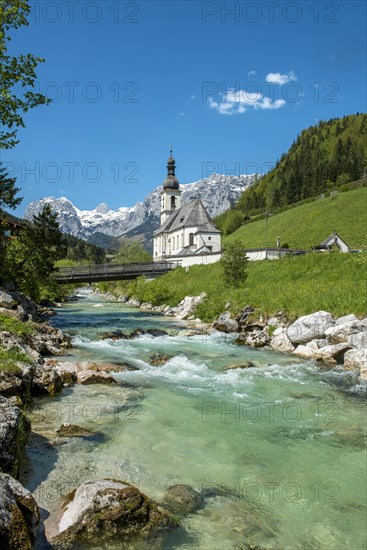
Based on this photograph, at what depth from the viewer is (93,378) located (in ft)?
43.4

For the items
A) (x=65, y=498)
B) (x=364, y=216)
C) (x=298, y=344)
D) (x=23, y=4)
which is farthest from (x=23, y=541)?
(x=364, y=216)

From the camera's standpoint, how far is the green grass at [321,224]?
68.4 m

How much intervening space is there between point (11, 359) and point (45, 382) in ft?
3.85

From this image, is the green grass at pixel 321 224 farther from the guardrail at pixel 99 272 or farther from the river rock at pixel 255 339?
the river rock at pixel 255 339

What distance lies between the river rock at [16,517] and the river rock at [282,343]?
1645 cm

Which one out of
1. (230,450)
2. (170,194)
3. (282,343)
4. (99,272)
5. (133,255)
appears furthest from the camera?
(170,194)

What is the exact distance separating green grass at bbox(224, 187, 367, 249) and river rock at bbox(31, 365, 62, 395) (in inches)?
2168

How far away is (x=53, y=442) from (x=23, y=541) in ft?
13.3

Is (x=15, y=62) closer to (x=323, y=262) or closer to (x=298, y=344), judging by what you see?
(x=298, y=344)

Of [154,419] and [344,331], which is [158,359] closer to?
[154,419]

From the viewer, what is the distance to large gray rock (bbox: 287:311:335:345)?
19812 mm

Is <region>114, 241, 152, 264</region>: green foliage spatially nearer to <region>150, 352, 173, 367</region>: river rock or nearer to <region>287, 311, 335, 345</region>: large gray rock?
<region>287, 311, 335, 345</region>: large gray rock

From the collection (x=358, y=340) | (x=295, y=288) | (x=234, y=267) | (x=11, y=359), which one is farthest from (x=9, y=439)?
(x=234, y=267)

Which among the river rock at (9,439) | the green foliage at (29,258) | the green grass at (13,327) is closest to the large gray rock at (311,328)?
the green grass at (13,327)
